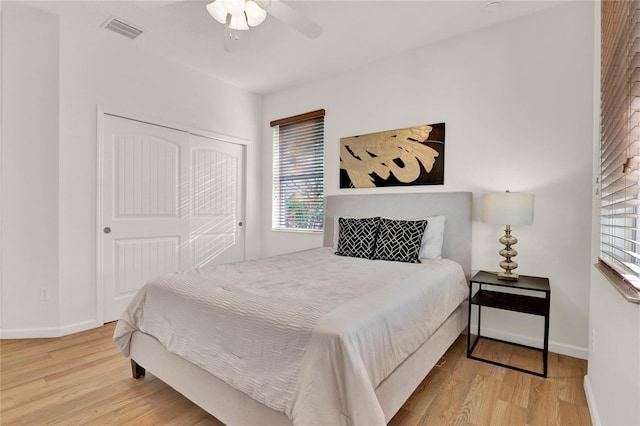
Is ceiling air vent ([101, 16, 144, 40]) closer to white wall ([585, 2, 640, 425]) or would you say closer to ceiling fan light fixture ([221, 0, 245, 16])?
ceiling fan light fixture ([221, 0, 245, 16])

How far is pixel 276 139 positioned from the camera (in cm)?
432

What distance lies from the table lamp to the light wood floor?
2.25 ft

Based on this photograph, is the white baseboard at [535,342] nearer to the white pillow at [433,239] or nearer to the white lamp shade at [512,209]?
the white pillow at [433,239]

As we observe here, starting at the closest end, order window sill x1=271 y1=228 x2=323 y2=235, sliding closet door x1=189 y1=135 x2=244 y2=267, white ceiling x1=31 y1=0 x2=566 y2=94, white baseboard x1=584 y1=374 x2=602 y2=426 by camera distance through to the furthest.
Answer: white baseboard x1=584 y1=374 x2=602 y2=426 → white ceiling x1=31 y1=0 x2=566 y2=94 → sliding closet door x1=189 y1=135 x2=244 y2=267 → window sill x1=271 y1=228 x2=323 y2=235

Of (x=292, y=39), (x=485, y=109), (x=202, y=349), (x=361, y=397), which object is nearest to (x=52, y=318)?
(x=202, y=349)

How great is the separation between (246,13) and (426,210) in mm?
2133

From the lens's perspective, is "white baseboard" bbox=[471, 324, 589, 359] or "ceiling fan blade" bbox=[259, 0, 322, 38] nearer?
"ceiling fan blade" bbox=[259, 0, 322, 38]

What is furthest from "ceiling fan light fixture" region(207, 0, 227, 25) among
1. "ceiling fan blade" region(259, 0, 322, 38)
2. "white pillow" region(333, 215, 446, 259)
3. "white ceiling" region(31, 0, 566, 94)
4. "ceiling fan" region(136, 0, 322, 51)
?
"white pillow" region(333, 215, 446, 259)

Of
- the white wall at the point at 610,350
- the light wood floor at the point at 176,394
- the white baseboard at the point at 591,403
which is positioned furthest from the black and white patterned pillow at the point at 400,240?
the white baseboard at the point at 591,403

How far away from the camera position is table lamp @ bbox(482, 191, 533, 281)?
2.25m

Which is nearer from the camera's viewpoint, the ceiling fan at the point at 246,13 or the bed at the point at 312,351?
the bed at the point at 312,351

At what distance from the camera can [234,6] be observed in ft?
5.96

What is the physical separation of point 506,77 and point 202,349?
2.99m

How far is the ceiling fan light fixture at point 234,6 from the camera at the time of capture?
1796 millimetres
